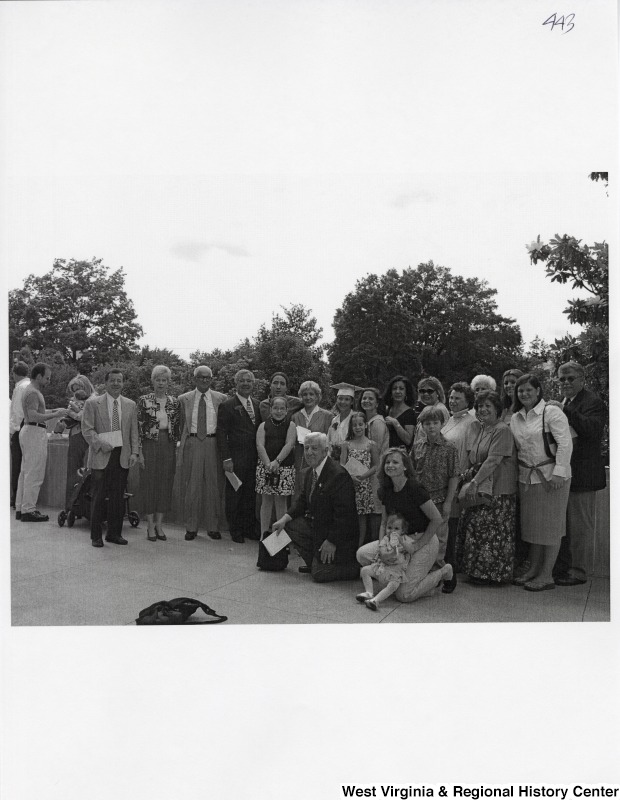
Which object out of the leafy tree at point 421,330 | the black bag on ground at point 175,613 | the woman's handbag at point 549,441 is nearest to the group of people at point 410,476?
the woman's handbag at point 549,441

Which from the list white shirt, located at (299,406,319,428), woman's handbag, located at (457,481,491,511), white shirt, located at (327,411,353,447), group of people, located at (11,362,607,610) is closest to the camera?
group of people, located at (11,362,607,610)

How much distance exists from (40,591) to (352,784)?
209cm

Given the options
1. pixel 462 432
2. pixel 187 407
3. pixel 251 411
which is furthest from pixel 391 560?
pixel 187 407

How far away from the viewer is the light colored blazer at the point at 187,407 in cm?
528

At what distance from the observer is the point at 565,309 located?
4.18 meters

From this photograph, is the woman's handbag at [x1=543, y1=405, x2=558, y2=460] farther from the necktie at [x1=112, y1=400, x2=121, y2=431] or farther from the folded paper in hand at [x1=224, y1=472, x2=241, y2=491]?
the necktie at [x1=112, y1=400, x2=121, y2=431]

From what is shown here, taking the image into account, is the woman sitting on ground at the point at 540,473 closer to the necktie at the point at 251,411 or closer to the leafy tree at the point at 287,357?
the leafy tree at the point at 287,357

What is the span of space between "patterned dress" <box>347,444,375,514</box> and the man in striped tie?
72.0 inches

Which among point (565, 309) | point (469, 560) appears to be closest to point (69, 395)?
point (469, 560)

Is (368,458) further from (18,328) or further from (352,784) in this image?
(18,328)

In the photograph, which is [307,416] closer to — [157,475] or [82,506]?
[157,475]

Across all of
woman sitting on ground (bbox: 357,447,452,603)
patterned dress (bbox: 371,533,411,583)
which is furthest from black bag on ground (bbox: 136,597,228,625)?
woman sitting on ground (bbox: 357,447,452,603)

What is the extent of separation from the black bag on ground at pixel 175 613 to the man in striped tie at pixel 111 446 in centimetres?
136

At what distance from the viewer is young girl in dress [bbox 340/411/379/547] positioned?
4512 mm
